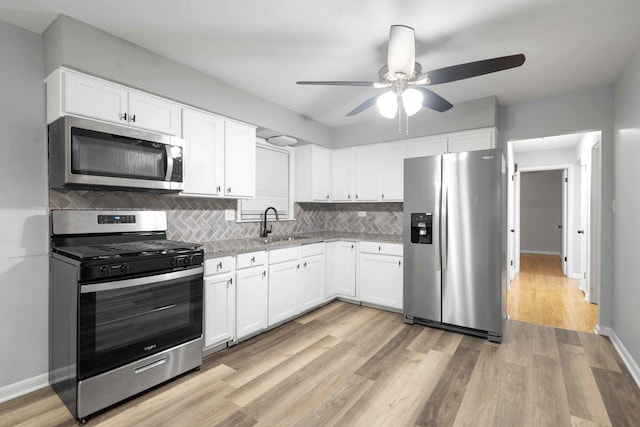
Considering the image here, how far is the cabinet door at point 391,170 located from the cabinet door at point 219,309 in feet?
7.58

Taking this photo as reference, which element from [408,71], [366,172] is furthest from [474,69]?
[366,172]

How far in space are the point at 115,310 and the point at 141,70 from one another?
69.7 inches

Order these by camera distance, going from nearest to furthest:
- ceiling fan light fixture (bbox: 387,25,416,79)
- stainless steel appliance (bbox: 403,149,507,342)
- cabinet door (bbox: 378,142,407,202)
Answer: ceiling fan light fixture (bbox: 387,25,416,79), stainless steel appliance (bbox: 403,149,507,342), cabinet door (bbox: 378,142,407,202)

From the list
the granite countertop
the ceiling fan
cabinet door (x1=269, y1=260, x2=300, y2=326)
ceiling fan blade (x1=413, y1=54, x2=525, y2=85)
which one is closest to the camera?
ceiling fan blade (x1=413, y1=54, x2=525, y2=85)

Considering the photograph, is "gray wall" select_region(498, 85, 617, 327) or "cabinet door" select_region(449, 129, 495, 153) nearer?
"gray wall" select_region(498, 85, 617, 327)

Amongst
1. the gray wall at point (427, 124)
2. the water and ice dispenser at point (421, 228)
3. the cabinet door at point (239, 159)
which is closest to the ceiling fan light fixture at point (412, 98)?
the water and ice dispenser at point (421, 228)

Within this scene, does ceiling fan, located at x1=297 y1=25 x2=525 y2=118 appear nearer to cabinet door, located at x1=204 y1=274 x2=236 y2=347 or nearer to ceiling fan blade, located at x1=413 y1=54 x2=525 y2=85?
ceiling fan blade, located at x1=413 y1=54 x2=525 y2=85

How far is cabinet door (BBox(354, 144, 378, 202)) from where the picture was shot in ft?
13.9

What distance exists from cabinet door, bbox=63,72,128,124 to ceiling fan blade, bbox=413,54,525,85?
214cm

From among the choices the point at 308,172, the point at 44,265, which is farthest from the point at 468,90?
the point at 44,265

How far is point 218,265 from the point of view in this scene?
2664mm

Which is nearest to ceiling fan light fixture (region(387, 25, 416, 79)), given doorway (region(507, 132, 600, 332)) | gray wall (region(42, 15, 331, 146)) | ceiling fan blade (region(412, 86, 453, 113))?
ceiling fan blade (region(412, 86, 453, 113))

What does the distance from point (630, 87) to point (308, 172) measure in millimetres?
3284

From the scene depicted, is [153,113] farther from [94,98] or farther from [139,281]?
[139,281]
